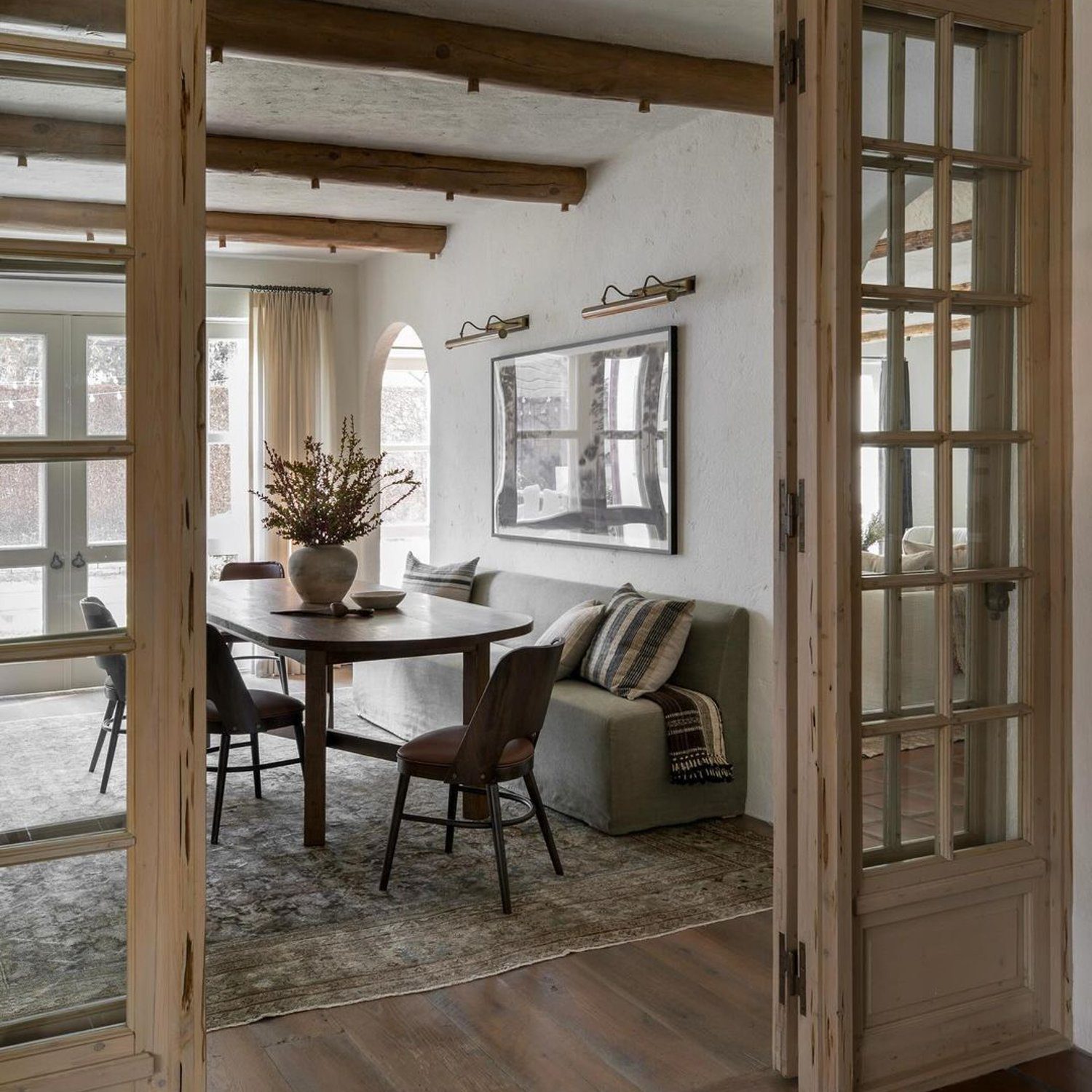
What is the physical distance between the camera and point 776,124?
2.53 metres

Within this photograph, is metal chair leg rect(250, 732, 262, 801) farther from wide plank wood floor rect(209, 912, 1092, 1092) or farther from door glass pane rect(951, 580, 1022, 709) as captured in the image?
door glass pane rect(951, 580, 1022, 709)

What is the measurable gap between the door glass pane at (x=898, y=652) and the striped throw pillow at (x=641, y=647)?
2.04 metres

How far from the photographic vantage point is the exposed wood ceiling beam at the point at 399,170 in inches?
212

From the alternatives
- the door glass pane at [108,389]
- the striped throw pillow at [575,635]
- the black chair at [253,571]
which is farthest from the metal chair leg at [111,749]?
the black chair at [253,571]

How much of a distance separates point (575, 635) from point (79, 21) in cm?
351

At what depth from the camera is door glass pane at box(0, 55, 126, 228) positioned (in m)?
1.68

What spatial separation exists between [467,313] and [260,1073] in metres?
5.11

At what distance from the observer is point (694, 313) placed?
4945 millimetres

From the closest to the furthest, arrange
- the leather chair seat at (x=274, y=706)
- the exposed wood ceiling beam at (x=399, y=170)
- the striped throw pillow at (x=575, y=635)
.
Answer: the leather chair seat at (x=274, y=706) < the striped throw pillow at (x=575, y=635) < the exposed wood ceiling beam at (x=399, y=170)

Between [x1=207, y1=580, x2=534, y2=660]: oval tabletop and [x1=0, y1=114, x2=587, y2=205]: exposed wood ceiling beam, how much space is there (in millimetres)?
1999

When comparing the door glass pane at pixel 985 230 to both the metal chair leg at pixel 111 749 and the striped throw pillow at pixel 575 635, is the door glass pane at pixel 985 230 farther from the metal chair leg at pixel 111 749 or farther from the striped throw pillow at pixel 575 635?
the striped throw pillow at pixel 575 635

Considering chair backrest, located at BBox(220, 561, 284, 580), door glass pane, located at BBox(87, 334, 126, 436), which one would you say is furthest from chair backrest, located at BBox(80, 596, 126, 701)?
chair backrest, located at BBox(220, 561, 284, 580)

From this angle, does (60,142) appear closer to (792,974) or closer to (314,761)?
(792,974)

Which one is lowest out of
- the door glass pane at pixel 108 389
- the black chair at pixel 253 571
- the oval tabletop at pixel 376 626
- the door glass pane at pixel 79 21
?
the oval tabletop at pixel 376 626
